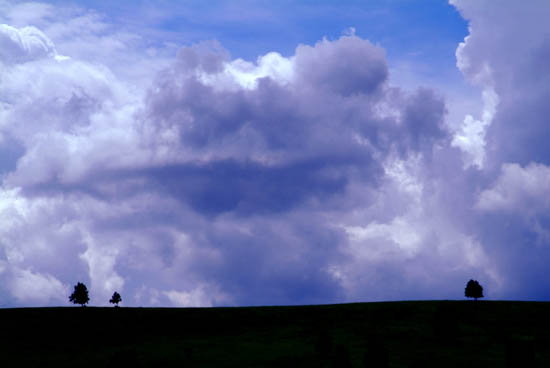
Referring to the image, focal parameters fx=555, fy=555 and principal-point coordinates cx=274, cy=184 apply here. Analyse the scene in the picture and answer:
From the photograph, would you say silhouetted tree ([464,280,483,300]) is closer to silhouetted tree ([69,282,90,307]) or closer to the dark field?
the dark field

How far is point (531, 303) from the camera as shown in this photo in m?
97.1

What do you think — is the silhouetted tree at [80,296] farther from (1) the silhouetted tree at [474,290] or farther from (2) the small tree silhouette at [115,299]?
(1) the silhouetted tree at [474,290]

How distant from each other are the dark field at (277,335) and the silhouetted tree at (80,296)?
1.78m

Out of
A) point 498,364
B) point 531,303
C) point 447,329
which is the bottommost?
point 498,364

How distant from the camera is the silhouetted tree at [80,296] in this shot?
99812mm

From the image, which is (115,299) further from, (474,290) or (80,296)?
(474,290)

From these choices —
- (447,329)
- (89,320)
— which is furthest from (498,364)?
(89,320)

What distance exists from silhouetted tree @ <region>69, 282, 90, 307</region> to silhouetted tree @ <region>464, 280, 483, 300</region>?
67984mm

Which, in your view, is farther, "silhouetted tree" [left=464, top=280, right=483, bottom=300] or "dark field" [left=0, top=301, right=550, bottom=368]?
"silhouetted tree" [left=464, top=280, right=483, bottom=300]

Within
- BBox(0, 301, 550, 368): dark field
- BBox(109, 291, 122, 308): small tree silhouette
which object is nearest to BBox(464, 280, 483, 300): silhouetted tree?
BBox(0, 301, 550, 368): dark field

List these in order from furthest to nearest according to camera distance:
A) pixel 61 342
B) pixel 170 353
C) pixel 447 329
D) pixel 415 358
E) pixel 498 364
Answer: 1. pixel 61 342
2. pixel 447 329
3. pixel 170 353
4. pixel 415 358
5. pixel 498 364

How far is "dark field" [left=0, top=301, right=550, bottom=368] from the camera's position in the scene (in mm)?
63875

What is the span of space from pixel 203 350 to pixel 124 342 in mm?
15594

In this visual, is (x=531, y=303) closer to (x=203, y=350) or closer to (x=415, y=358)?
(x=415, y=358)
